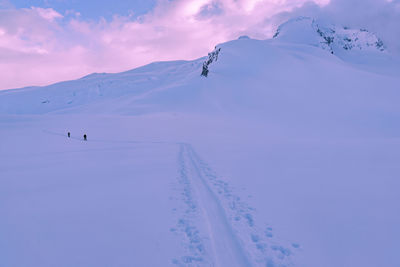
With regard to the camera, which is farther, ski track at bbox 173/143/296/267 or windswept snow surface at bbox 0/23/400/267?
windswept snow surface at bbox 0/23/400/267

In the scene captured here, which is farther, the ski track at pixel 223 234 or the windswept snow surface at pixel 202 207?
the windswept snow surface at pixel 202 207

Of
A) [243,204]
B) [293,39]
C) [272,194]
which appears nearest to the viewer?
[243,204]

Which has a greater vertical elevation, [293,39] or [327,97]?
[293,39]

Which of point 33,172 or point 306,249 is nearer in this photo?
point 306,249

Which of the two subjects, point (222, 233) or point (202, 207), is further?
point (202, 207)

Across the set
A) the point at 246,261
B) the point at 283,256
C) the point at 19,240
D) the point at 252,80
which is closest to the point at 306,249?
the point at 283,256

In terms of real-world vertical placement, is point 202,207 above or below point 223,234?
above

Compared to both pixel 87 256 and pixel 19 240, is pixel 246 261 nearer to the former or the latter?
pixel 87 256

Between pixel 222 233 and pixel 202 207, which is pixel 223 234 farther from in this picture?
pixel 202 207

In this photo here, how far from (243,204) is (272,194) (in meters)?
1.33

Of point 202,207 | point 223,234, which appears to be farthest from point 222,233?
point 202,207

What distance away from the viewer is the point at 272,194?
25.3 feet

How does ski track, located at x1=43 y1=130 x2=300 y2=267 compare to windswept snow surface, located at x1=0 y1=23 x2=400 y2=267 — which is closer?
ski track, located at x1=43 y1=130 x2=300 y2=267

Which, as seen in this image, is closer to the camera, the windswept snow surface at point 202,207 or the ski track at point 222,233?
the ski track at point 222,233
